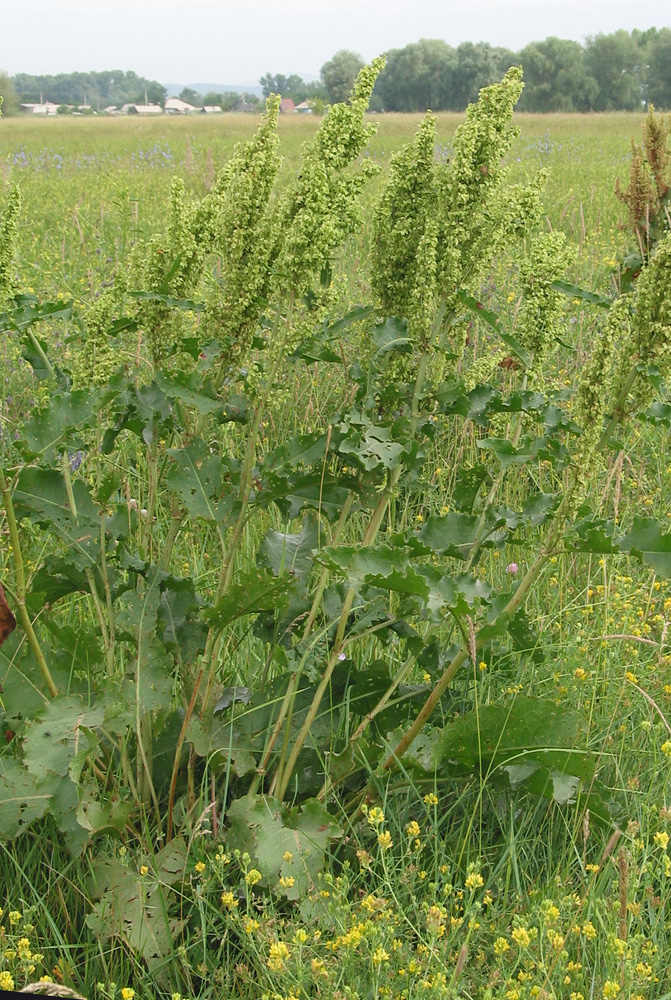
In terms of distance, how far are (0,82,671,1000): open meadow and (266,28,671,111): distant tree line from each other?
78977 mm

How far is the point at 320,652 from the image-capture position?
1.87m

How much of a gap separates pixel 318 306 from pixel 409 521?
1.67m

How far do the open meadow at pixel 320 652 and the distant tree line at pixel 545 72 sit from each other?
79.0 metres

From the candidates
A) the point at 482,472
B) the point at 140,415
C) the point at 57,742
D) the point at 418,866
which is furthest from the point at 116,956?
the point at 482,472

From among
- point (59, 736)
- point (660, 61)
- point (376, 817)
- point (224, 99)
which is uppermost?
point (660, 61)

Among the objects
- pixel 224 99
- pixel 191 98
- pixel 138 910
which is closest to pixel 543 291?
pixel 138 910

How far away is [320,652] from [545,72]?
309 ft

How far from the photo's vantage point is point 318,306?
5.96 feet

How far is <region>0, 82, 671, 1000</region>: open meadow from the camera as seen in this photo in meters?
1.66

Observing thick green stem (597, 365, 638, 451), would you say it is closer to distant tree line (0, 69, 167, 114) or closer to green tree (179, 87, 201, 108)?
green tree (179, 87, 201, 108)

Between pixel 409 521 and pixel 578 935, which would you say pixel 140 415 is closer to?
pixel 578 935

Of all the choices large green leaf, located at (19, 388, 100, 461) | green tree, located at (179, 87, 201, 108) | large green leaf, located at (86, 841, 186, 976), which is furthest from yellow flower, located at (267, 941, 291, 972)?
green tree, located at (179, 87, 201, 108)

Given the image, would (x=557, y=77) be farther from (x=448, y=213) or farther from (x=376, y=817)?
(x=376, y=817)

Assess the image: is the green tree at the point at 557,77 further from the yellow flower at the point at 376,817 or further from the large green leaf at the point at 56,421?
the yellow flower at the point at 376,817
